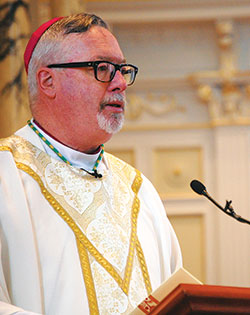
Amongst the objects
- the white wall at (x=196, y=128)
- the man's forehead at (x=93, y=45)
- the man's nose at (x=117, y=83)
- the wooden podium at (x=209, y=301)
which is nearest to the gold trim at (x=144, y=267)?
the man's nose at (x=117, y=83)

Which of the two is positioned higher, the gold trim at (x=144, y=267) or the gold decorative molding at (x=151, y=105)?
the gold decorative molding at (x=151, y=105)

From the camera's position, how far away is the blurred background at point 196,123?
17.6 feet

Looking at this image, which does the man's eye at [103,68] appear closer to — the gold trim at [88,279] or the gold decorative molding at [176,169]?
the gold trim at [88,279]

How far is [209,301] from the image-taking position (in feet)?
3.71

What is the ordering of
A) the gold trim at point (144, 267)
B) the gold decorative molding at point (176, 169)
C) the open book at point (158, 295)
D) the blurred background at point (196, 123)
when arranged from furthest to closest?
the gold decorative molding at point (176, 169), the blurred background at point (196, 123), the gold trim at point (144, 267), the open book at point (158, 295)

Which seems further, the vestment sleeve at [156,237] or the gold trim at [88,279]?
the vestment sleeve at [156,237]

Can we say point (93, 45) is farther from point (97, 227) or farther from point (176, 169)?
point (176, 169)

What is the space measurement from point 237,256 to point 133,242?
361 cm

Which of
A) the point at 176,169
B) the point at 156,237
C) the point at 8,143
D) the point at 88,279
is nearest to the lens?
the point at 88,279

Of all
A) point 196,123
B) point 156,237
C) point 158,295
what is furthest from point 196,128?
point 158,295

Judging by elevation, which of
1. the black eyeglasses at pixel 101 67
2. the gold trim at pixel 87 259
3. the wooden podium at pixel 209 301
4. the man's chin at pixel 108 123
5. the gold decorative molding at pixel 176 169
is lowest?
the wooden podium at pixel 209 301

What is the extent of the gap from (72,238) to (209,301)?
75cm

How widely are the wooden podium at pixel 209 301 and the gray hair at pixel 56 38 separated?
98cm

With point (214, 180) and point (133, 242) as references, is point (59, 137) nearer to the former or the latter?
point (133, 242)
